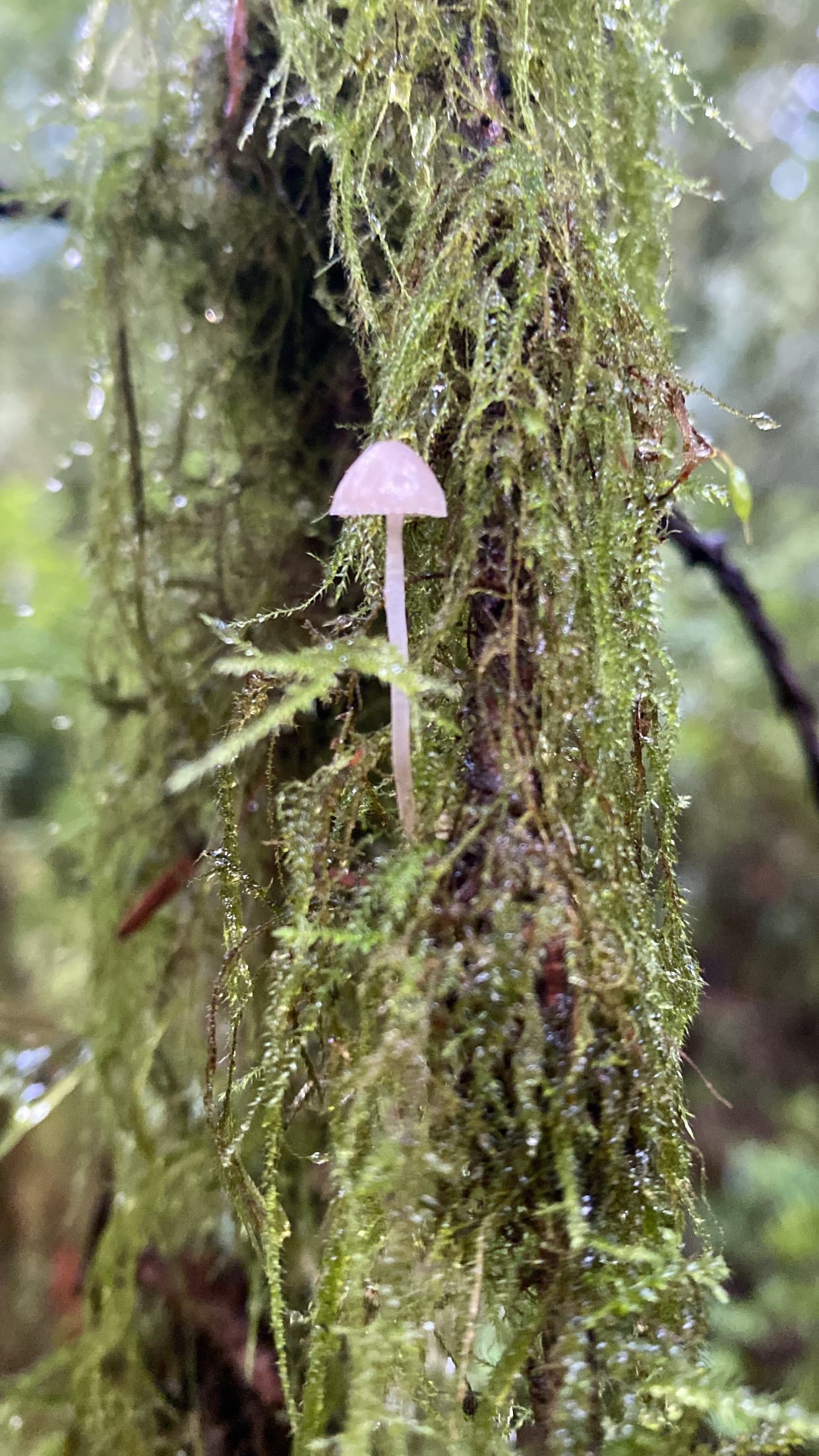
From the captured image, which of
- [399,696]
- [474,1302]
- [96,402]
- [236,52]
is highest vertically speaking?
[236,52]

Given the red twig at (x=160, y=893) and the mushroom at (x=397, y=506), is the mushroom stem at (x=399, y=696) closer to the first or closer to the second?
the mushroom at (x=397, y=506)

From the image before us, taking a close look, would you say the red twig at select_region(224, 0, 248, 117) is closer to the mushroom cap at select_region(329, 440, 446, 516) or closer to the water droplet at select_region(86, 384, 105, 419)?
the water droplet at select_region(86, 384, 105, 419)

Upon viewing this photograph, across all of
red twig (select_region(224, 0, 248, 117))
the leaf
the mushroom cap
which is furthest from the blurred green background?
the leaf

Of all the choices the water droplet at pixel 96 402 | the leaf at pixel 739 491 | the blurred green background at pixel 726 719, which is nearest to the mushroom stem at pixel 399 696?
the leaf at pixel 739 491

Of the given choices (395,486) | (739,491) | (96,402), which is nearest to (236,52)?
(96,402)

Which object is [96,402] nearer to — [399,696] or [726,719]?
[399,696]

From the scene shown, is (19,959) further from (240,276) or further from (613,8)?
(613,8)
